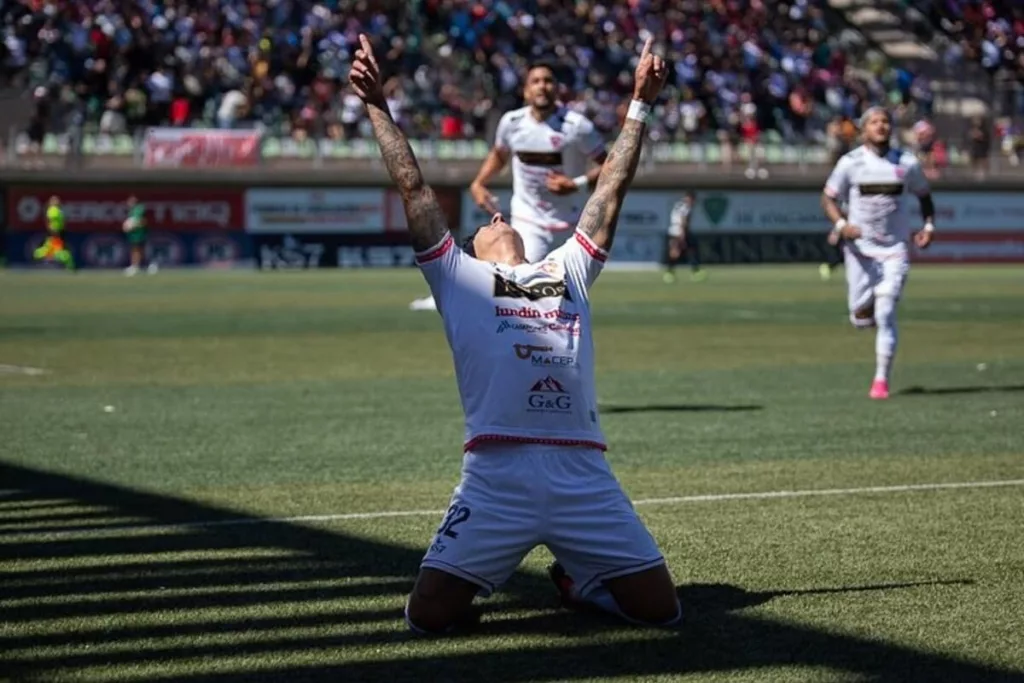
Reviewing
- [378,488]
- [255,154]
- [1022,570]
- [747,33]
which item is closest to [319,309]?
[255,154]

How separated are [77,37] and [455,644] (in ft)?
129

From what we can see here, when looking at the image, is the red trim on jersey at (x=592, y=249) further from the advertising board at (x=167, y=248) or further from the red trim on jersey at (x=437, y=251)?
the advertising board at (x=167, y=248)

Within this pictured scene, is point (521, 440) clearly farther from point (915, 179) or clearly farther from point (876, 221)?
point (915, 179)

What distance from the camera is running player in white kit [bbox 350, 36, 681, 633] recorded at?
260 inches

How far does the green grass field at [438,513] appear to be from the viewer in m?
6.21

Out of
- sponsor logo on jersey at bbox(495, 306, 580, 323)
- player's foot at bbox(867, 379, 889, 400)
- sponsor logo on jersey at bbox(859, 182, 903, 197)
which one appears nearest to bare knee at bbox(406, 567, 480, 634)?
sponsor logo on jersey at bbox(495, 306, 580, 323)

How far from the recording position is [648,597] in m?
6.56

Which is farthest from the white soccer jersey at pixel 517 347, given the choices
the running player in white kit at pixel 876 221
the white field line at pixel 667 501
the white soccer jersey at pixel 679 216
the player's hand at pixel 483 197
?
the white soccer jersey at pixel 679 216

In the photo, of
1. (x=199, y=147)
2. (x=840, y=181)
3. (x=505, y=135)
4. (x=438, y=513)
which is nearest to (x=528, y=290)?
(x=438, y=513)

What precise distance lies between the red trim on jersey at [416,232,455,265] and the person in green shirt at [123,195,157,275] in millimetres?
36793

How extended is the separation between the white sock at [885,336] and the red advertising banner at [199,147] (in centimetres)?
2952

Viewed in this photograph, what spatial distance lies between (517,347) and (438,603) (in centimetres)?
101

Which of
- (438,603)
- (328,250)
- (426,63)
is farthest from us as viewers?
(426,63)

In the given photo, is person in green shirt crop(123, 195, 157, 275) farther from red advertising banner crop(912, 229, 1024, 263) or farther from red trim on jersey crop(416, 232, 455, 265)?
red trim on jersey crop(416, 232, 455, 265)
